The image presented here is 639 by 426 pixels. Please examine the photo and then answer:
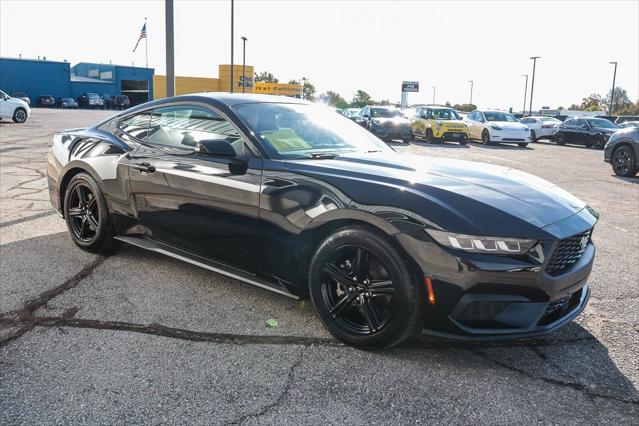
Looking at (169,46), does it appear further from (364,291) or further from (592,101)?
(592,101)

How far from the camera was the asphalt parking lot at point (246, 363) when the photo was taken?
92.9 inches

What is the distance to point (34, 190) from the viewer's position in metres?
7.57

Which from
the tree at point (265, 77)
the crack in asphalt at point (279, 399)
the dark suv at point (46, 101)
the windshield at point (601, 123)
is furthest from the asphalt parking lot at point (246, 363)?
the tree at point (265, 77)

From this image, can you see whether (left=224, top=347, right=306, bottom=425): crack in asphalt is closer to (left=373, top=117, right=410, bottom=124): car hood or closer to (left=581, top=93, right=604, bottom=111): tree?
(left=373, top=117, right=410, bottom=124): car hood

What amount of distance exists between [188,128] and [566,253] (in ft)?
8.82

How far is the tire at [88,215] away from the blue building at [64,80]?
60.9 metres

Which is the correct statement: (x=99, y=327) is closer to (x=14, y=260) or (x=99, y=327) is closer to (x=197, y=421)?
(x=197, y=421)

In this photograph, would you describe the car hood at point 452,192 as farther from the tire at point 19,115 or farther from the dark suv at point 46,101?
the dark suv at point 46,101

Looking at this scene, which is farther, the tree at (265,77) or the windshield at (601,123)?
the tree at (265,77)

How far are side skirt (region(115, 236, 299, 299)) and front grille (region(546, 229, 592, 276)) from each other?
1448mm

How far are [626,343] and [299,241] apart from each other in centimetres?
203

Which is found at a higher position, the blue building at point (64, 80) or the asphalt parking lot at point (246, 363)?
the blue building at point (64, 80)

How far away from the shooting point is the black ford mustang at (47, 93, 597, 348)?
2586 mm

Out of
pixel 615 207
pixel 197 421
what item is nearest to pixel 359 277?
pixel 197 421
